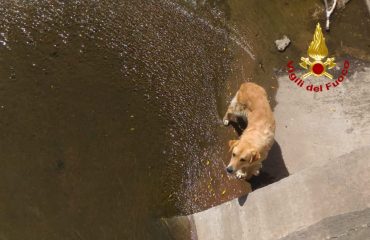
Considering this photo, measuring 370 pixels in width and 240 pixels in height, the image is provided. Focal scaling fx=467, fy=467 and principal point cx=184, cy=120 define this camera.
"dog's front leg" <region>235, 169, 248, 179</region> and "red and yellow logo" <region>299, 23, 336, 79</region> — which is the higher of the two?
"red and yellow logo" <region>299, 23, 336, 79</region>

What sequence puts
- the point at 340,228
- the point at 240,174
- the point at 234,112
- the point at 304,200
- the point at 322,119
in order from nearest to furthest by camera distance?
the point at 340,228
the point at 304,200
the point at 240,174
the point at 234,112
the point at 322,119

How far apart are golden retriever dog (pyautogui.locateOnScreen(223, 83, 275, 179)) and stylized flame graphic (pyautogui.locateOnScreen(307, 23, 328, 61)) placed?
71.9 inches

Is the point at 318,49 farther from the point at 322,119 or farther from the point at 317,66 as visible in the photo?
the point at 322,119

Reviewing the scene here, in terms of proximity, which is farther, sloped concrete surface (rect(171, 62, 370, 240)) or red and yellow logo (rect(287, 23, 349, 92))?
red and yellow logo (rect(287, 23, 349, 92))

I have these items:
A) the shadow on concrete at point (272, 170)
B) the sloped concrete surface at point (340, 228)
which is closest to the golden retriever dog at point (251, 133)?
the shadow on concrete at point (272, 170)

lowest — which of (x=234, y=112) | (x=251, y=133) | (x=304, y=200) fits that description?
(x=304, y=200)

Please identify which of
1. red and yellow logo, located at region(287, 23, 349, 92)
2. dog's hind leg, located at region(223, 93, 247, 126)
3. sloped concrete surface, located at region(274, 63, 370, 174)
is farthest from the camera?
red and yellow logo, located at region(287, 23, 349, 92)

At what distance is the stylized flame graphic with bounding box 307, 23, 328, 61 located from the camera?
812cm

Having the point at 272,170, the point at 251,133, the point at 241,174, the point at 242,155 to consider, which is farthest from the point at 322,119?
the point at 242,155

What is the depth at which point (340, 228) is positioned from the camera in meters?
5.44

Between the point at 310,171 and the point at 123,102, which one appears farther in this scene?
the point at 123,102

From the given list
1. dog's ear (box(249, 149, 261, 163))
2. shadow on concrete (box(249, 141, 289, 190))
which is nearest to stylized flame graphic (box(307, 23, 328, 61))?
shadow on concrete (box(249, 141, 289, 190))

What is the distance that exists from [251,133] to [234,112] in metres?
0.75

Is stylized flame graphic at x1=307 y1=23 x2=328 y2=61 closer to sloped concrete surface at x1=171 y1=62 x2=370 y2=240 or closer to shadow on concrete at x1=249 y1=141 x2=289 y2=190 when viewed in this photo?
sloped concrete surface at x1=171 y1=62 x2=370 y2=240
